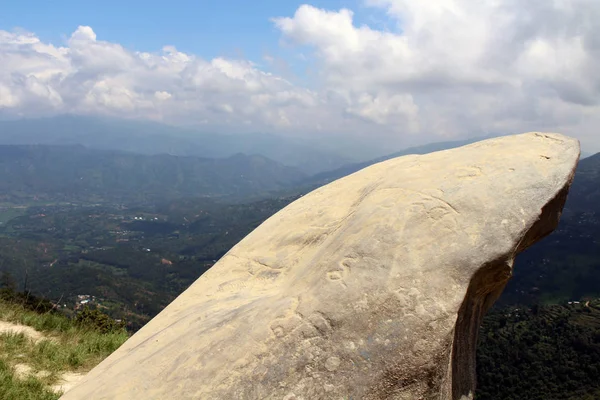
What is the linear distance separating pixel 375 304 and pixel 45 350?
9260 millimetres

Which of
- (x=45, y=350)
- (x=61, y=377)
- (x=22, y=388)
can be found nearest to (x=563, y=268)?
(x=45, y=350)

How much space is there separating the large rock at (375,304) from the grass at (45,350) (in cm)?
272

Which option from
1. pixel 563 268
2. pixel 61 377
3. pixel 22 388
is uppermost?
pixel 22 388

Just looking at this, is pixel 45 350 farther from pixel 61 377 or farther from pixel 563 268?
pixel 563 268

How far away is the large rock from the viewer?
487 cm

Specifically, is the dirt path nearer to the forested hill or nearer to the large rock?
the large rock

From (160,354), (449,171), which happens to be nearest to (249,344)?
(160,354)

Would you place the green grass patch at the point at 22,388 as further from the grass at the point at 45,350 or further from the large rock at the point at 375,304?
the large rock at the point at 375,304

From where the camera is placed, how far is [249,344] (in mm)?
5129

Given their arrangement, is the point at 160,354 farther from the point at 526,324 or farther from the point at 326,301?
the point at 526,324

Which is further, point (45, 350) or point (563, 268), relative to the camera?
point (563, 268)

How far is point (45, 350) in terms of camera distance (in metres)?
10.2

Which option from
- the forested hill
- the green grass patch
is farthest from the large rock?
the forested hill

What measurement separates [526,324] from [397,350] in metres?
94.9
